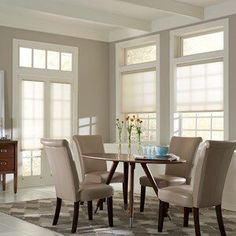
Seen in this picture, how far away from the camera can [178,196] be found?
452 cm

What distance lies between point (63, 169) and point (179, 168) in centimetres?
181

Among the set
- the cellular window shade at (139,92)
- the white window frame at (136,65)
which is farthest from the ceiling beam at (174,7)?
the cellular window shade at (139,92)

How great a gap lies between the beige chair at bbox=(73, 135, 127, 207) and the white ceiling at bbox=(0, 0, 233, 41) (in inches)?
76.8

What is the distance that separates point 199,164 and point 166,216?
1.32 metres

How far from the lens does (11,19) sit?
7.45m

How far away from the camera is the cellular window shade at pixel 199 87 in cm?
680

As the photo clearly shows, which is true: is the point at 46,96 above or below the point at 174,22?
below

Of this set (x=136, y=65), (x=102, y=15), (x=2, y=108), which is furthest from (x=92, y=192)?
(x=136, y=65)

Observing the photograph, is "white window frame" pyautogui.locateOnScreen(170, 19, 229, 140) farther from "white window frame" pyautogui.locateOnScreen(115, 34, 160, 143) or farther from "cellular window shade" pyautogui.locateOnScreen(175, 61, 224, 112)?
"white window frame" pyautogui.locateOnScreen(115, 34, 160, 143)

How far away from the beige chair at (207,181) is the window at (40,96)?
3780mm

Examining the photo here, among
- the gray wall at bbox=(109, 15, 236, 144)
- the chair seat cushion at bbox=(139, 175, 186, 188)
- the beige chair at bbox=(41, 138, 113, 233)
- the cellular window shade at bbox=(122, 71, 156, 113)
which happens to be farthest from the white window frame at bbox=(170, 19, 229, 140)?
the beige chair at bbox=(41, 138, 113, 233)

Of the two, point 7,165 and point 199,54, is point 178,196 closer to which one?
point 199,54

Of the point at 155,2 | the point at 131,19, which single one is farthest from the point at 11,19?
the point at 155,2

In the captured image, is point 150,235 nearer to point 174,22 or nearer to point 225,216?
point 225,216
